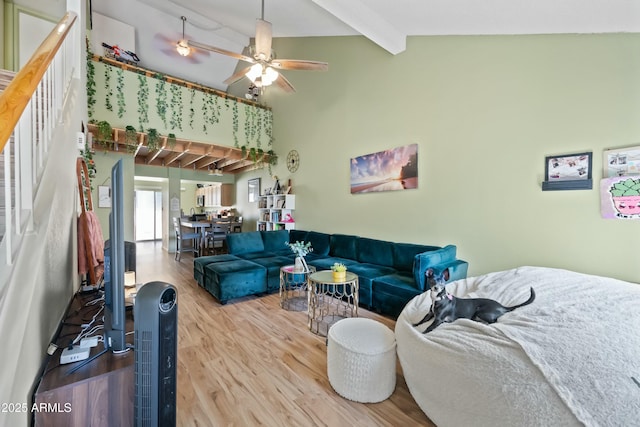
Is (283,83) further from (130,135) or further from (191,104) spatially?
(130,135)

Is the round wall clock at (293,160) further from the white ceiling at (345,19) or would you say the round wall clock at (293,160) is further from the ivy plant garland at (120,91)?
the ivy plant garland at (120,91)

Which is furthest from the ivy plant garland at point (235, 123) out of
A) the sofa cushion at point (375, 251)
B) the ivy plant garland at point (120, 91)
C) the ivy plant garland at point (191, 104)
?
the sofa cushion at point (375, 251)

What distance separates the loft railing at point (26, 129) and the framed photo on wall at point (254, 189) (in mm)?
5335

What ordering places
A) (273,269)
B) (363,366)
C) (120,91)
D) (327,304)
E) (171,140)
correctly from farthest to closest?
1. (171,140)
2. (120,91)
3. (273,269)
4. (327,304)
5. (363,366)

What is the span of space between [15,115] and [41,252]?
0.64 meters

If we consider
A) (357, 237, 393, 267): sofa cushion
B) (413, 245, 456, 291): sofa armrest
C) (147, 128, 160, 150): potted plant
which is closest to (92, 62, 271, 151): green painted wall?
(147, 128, 160, 150): potted plant

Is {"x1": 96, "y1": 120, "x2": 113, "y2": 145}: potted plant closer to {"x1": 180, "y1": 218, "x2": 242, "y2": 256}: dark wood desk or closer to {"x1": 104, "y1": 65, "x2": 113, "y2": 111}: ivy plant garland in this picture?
{"x1": 104, "y1": 65, "x2": 113, "y2": 111}: ivy plant garland

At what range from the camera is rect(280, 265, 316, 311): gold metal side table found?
3.30 m

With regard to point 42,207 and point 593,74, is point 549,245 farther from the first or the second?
point 42,207

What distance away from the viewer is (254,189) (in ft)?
24.0

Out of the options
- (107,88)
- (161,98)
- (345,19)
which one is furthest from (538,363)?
(107,88)

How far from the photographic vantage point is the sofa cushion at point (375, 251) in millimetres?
3799

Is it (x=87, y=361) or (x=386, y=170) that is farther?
(x=386, y=170)

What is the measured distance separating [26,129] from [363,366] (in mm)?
2054
